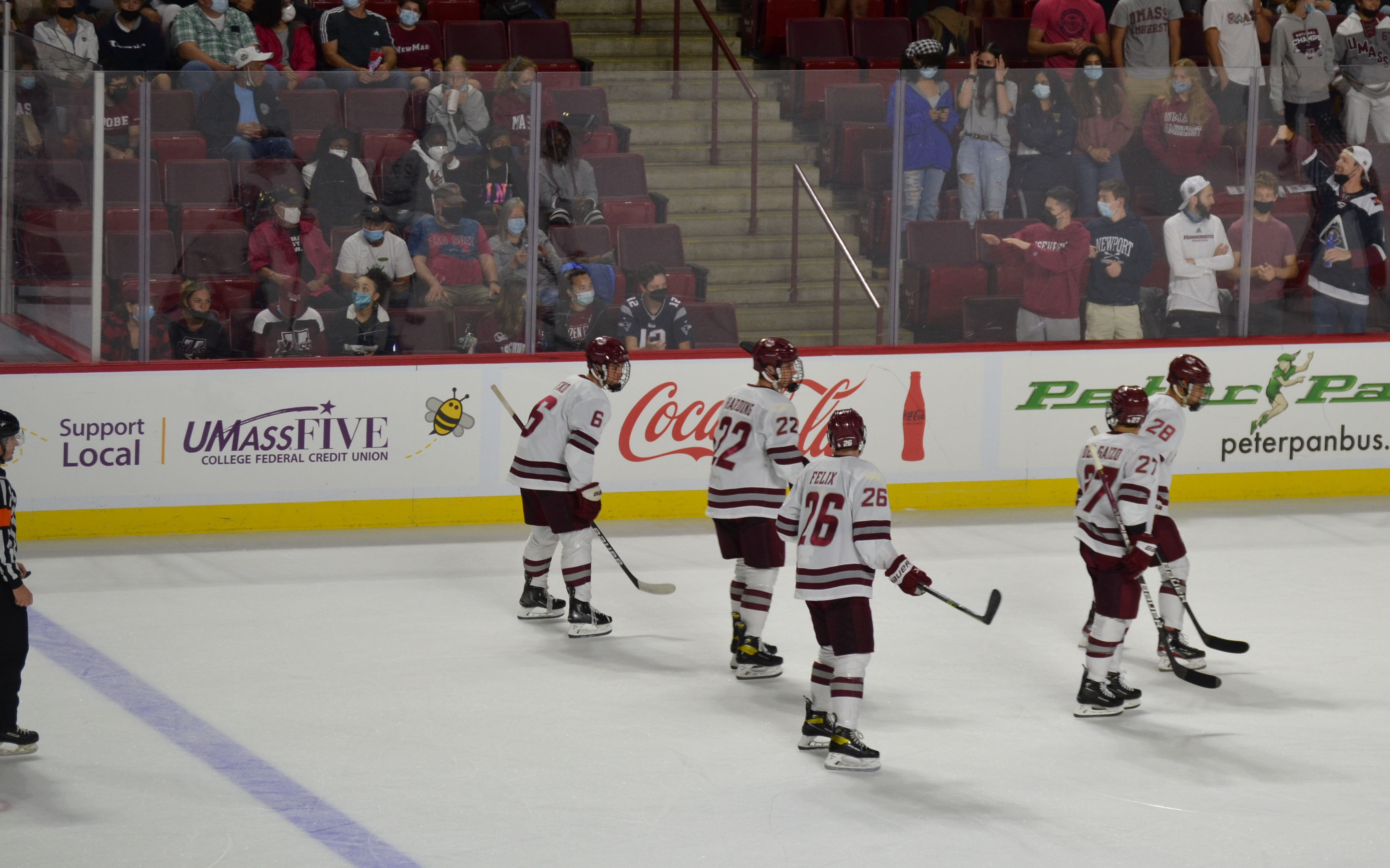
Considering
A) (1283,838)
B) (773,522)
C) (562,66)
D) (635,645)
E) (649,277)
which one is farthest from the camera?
(562,66)

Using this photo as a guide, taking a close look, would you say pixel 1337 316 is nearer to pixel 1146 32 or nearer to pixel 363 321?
pixel 1146 32

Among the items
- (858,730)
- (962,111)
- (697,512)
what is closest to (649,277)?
(697,512)

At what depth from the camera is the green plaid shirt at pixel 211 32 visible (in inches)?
398

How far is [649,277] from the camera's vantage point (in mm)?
9500

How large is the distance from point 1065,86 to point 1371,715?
488 centimetres

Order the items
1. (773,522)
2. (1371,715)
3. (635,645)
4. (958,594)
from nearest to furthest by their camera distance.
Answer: (1371,715)
(773,522)
(635,645)
(958,594)

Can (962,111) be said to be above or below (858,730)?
above

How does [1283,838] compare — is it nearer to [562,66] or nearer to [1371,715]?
[1371,715]

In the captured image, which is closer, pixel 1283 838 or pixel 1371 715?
pixel 1283 838

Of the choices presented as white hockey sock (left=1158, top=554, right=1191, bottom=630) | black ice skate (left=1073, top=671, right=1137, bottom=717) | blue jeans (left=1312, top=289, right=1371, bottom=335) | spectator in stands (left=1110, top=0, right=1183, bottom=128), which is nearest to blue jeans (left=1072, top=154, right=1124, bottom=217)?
blue jeans (left=1312, top=289, right=1371, bottom=335)

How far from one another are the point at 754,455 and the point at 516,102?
3435 millimetres

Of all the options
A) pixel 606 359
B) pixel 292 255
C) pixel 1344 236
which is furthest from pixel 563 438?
pixel 1344 236

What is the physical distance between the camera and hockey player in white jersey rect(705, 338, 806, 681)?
21.5 ft

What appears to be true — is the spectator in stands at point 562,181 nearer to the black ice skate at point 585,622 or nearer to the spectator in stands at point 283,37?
the spectator in stands at point 283,37
